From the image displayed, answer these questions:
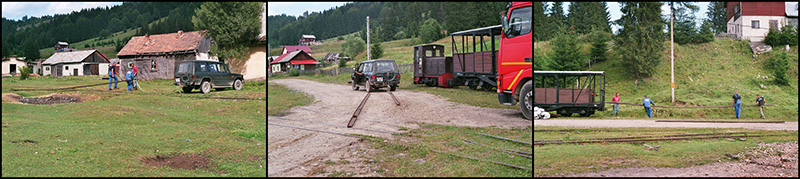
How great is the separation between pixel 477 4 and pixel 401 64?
62.5 inches

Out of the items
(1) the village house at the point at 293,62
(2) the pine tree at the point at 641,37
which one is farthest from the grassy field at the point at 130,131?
(2) the pine tree at the point at 641,37

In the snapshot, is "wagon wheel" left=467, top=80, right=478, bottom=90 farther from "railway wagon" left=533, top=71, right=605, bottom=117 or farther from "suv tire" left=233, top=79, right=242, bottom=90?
"suv tire" left=233, top=79, right=242, bottom=90

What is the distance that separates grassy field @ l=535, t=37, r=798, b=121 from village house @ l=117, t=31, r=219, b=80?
594 inches

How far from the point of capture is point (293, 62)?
14.7 feet

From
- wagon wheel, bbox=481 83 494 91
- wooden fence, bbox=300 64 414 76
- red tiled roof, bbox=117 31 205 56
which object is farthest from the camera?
red tiled roof, bbox=117 31 205 56

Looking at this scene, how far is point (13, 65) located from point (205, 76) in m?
7.06

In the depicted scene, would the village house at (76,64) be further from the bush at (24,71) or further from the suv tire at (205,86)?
the suv tire at (205,86)

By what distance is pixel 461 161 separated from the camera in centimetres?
282

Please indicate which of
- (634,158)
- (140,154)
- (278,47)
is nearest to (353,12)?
(278,47)

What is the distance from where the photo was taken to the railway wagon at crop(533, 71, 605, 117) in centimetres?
916

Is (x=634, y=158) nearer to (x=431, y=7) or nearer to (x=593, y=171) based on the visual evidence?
(x=593, y=171)

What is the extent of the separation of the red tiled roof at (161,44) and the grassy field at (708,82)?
15083 mm

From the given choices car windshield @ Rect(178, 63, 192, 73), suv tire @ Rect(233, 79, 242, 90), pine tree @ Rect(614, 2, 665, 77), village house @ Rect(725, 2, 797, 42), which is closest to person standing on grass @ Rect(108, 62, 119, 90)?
car windshield @ Rect(178, 63, 192, 73)

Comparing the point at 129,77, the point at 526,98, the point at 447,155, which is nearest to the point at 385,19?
the point at 526,98
